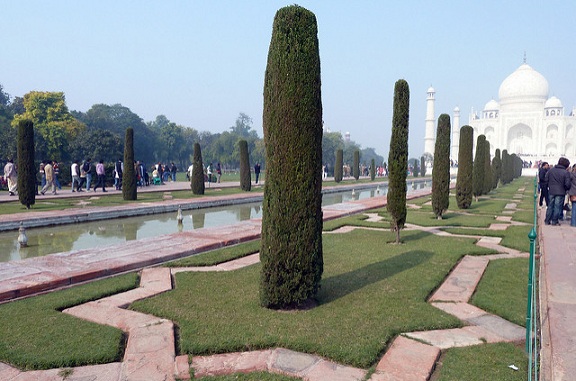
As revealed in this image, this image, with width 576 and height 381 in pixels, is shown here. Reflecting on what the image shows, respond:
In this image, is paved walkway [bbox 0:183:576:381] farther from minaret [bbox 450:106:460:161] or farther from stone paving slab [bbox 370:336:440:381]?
minaret [bbox 450:106:460:161]

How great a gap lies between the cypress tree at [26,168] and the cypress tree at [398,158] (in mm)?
9870

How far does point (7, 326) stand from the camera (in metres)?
3.73

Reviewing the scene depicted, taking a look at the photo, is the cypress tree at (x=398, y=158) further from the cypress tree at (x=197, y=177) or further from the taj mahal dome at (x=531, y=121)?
the taj mahal dome at (x=531, y=121)

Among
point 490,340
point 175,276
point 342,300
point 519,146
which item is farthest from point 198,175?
point 519,146

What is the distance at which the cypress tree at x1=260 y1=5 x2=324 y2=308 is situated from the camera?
13.2 feet

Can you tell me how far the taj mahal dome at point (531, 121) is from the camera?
57.7m

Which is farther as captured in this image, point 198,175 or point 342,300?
point 198,175

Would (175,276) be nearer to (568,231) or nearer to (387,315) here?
(387,315)

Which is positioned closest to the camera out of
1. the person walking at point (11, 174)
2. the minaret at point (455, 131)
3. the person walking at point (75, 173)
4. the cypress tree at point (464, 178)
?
the cypress tree at point (464, 178)

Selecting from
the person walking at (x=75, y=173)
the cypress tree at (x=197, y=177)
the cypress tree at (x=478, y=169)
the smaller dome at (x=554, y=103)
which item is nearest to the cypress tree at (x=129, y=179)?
the cypress tree at (x=197, y=177)

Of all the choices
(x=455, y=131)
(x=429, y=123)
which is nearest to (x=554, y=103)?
(x=455, y=131)

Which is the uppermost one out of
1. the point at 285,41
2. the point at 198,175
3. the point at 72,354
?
the point at 285,41

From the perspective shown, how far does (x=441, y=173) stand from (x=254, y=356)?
8.69 m

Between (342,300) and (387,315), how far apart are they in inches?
22.5
